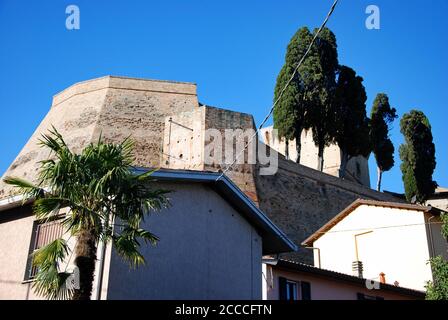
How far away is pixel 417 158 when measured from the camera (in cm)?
3584

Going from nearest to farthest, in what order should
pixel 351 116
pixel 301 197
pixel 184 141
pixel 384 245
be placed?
pixel 384 245 → pixel 184 141 → pixel 301 197 → pixel 351 116

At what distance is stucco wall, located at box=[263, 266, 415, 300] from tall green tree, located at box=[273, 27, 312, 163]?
16.3m

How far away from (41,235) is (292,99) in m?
22.8

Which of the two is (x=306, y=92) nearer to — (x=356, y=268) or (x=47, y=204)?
(x=356, y=268)

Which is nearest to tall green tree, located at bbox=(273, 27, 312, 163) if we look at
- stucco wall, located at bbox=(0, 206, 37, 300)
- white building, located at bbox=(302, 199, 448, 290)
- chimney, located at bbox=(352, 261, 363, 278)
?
white building, located at bbox=(302, 199, 448, 290)

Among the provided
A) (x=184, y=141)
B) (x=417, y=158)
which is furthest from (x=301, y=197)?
(x=417, y=158)

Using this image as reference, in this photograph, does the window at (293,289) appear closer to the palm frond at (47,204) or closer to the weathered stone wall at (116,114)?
the palm frond at (47,204)

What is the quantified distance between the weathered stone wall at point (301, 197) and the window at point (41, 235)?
1621 cm

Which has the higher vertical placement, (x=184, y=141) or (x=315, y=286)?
(x=184, y=141)

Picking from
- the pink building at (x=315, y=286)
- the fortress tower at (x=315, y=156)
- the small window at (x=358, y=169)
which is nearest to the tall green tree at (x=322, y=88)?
the fortress tower at (x=315, y=156)

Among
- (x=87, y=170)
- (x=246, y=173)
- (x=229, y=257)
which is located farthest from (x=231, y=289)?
(x=246, y=173)

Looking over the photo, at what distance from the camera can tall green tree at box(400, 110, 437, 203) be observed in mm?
35719
